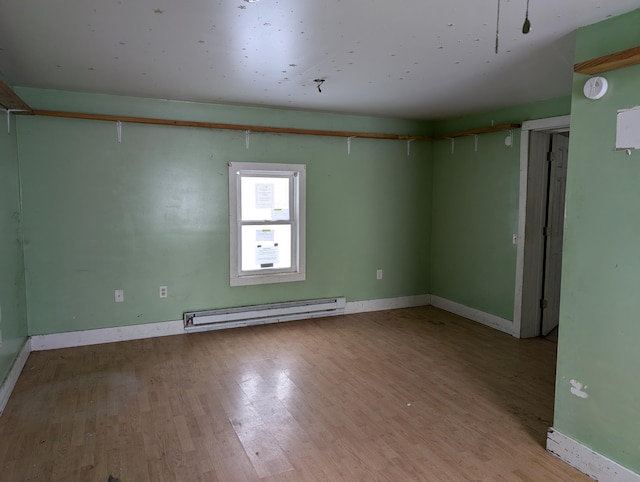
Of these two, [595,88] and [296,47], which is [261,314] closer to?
[296,47]

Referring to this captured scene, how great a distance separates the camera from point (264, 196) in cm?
457

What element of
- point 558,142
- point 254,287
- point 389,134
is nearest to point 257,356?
point 254,287

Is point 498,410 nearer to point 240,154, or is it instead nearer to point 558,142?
point 558,142

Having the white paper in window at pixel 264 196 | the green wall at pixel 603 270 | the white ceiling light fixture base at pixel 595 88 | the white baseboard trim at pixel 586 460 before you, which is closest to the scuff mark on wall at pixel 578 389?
the green wall at pixel 603 270

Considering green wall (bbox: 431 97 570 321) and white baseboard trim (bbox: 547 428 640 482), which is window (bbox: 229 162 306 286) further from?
white baseboard trim (bbox: 547 428 640 482)

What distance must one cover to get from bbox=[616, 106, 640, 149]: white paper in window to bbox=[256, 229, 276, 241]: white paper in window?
128 inches

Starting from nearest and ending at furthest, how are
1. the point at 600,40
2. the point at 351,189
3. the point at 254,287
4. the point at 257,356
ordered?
1. the point at 600,40
2. the point at 257,356
3. the point at 254,287
4. the point at 351,189

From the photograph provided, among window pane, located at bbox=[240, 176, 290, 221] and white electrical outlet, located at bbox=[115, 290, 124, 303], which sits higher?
window pane, located at bbox=[240, 176, 290, 221]

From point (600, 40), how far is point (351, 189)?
3026mm

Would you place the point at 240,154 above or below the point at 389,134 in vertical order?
below

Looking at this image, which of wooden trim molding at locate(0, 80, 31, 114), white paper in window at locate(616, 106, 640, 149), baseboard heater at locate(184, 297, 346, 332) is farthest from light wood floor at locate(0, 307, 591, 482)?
wooden trim molding at locate(0, 80, 31, 114)

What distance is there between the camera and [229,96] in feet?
12.8

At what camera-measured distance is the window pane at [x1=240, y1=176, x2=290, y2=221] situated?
449 cm

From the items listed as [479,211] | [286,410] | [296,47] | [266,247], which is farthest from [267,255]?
[296,47]
